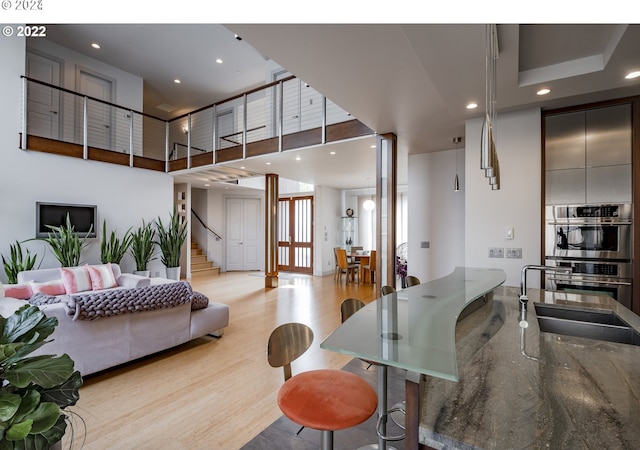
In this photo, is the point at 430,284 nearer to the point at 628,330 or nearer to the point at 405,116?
the point at 628,330

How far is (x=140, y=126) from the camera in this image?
7.41 meters

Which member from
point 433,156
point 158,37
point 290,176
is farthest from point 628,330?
point 158,37

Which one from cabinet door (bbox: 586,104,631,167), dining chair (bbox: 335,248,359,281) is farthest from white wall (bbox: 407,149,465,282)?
dining chair (bbox: 335,248,359,281)

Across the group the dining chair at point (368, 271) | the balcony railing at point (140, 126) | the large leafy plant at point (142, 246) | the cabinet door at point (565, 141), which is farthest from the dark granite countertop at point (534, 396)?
the large leafy plant at point (142, 246)

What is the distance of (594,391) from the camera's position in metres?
0.97

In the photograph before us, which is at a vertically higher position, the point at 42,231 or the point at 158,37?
the point at 158,37

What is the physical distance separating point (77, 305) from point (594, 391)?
3383 millimetres

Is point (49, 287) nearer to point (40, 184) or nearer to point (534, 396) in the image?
point (40, 184)

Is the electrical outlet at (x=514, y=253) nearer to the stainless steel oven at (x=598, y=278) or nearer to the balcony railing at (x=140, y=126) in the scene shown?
the stainless steel oven at (x=598, y=278)

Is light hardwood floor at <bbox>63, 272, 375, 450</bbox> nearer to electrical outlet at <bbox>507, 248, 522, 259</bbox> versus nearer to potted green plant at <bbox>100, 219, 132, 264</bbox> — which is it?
electrical outlet at <bbox>507, 248, 522, 259</bbox>

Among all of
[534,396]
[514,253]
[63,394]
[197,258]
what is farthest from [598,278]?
[197,258]

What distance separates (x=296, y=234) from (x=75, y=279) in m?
6.14

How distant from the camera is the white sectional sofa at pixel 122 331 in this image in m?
2.55

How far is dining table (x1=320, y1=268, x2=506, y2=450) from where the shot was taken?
2.83 feet
